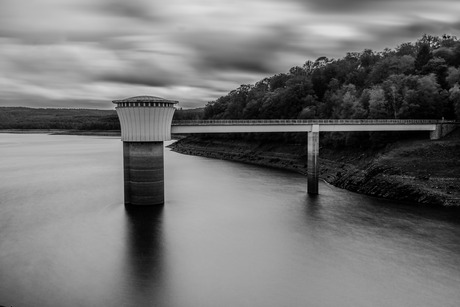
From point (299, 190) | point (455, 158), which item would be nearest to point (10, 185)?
point (299, 190)

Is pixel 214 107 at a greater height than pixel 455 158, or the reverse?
pixel 214 107

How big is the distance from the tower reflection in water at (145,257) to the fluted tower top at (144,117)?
7.20 m

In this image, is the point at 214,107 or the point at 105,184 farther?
the point at 214,107

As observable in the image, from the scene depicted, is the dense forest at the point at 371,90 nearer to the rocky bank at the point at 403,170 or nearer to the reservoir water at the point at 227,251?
the rocky bank at the point at 403,170

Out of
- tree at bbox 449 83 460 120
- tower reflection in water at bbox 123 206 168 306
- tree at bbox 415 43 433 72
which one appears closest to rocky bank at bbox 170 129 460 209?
tree at bbox 449 83 460 120

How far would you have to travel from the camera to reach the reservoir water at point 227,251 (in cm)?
2112

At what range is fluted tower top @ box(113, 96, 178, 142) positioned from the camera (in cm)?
3747

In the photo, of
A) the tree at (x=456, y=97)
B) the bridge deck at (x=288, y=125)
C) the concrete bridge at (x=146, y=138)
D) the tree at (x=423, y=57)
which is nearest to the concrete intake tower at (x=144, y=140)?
the concrete bridge at (x=146, y=138)

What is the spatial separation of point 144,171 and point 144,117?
5336 millimetres

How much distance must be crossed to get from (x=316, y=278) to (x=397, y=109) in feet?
149

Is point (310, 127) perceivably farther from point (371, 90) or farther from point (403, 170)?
point (371, 90)

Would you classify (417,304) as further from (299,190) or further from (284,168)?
(284,168)

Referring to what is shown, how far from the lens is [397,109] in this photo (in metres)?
60.7

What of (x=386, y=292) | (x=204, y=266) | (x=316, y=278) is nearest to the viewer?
(x=386, y=292)
